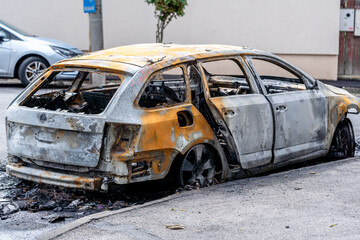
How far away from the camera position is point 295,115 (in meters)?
7.32

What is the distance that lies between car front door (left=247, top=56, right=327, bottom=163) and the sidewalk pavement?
0.58 m

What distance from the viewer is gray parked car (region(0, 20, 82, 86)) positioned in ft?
49.1

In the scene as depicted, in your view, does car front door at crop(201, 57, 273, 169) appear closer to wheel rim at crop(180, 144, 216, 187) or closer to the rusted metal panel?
wheel rim at crop(180, 144, 216, 187)

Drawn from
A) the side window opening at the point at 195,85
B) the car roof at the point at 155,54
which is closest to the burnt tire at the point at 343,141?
the car roof at the point at 155,54

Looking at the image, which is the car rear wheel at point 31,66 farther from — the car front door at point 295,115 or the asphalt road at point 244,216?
the asphalt road at point 244,216

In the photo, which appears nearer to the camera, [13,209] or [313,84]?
[13,209]

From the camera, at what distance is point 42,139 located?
6125 millimetres

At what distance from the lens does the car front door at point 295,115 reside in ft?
23.5

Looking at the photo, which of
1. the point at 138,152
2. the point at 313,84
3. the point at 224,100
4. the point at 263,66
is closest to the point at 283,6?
the point at 263,66

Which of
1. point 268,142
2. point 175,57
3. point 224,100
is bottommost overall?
point 268,142

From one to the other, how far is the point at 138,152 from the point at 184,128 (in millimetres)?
622

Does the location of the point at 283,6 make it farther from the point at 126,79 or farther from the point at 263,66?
the point at 126,79

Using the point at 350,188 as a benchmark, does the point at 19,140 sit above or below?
above

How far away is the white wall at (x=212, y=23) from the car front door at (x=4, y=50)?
411 centimetres
